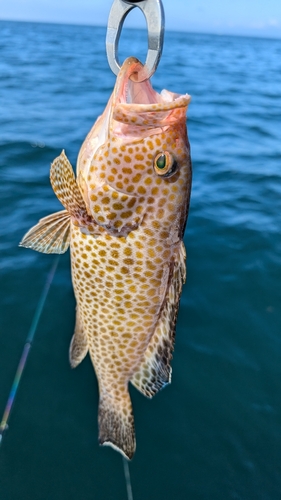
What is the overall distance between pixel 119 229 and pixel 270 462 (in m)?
3.32

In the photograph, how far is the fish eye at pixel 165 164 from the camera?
92.7 inches

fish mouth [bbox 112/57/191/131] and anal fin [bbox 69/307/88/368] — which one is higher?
fish mouth [bbox 112/57/191/131]

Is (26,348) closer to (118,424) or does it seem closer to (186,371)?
(186,371)

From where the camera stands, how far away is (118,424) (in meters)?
3.31

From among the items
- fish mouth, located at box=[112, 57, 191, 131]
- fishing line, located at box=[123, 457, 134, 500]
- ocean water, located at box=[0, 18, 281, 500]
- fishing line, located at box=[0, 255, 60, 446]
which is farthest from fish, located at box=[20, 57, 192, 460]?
fishing line, located at box=[0, 255, 60, 446]

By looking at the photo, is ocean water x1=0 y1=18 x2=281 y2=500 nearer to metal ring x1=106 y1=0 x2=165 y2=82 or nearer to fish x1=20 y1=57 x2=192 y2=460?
fish x1=20 y1=57 x2=192 y2=460

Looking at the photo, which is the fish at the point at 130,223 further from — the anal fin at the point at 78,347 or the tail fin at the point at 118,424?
the tail fin at the point at 118,424

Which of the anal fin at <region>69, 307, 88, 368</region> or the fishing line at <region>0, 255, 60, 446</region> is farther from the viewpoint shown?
the fishing line at <region>0, 255, 60, 446</region>

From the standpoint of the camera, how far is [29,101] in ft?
51.1

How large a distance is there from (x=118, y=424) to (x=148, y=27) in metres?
2.85

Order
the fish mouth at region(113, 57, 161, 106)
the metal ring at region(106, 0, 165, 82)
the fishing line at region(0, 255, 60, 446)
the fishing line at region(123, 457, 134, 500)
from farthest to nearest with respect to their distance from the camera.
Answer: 1. the fishing line at region(0, 255, 60, 446)
2. the fishing line at region(123, 457, 134, 500)
3. the fish mouth at region(113, 57, 161, 106)
4. the metal ring at region(106, 0, 165, 82)

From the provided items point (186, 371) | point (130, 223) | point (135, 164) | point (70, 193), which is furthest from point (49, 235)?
point (186, 371)

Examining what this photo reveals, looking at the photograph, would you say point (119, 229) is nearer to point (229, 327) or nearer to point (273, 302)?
point (229, 327)

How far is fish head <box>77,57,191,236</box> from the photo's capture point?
7.47 ft
